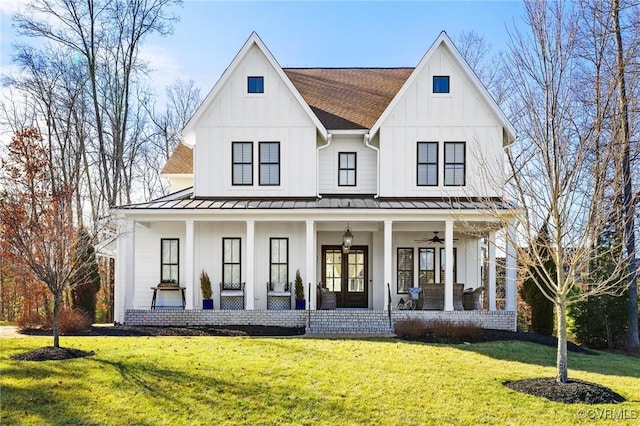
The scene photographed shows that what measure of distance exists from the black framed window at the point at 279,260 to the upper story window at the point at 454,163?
20.5 feet

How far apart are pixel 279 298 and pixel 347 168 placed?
5429mm

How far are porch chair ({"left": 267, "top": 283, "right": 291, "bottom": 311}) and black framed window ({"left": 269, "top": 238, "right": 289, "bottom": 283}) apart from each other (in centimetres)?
24

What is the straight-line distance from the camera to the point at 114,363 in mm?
10148

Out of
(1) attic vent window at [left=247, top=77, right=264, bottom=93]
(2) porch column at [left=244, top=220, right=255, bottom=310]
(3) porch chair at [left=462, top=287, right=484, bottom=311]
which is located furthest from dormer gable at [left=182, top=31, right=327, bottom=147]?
(3) porch chair at [left=462, top=287, right=484, bottom=311]

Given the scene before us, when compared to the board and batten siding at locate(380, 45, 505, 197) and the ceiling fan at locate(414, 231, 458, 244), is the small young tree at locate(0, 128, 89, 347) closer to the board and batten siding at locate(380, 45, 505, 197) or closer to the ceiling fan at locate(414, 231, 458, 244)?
the board and batten siding at locate(380, 45, 505, 197)

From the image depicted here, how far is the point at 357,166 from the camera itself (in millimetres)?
19375

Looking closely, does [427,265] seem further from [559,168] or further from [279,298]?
[559,168]

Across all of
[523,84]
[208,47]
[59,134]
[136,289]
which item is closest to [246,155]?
[208,47]

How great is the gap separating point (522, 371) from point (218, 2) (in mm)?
14219

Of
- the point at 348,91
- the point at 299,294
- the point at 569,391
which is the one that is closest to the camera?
the point at 569,391

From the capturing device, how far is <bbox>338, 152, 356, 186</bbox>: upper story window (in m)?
19.4

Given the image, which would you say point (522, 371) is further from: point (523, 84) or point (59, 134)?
point (59, 134)

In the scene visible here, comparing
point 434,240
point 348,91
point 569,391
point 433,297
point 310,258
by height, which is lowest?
point 569,391

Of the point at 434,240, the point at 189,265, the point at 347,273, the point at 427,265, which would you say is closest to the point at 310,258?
the point at 347,273
